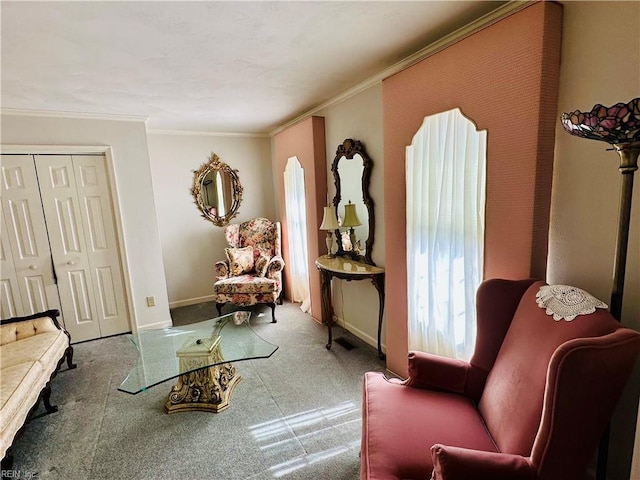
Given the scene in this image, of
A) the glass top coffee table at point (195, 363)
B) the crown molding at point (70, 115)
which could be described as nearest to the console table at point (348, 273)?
the glass top coffee table at point (195, 363)

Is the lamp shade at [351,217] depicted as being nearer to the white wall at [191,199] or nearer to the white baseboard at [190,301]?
the white wall at [191,199]

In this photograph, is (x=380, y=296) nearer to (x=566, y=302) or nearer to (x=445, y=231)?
(x=445, y=231)

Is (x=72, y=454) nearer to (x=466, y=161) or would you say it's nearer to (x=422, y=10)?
(x=466, y=161)

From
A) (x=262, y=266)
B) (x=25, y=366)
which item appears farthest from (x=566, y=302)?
(x=262, y=266)

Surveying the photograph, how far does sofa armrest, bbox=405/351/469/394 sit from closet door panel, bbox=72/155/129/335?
3.29 meters

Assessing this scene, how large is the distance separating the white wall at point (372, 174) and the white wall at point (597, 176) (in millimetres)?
1354

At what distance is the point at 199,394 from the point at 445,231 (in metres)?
1.99

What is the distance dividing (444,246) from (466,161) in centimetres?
52

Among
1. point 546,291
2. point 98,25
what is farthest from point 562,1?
point 98,25

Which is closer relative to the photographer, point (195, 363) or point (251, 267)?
point (195, 363)

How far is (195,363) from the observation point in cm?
209

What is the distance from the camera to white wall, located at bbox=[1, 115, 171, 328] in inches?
119

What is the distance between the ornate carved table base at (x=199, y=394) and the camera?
2.20m

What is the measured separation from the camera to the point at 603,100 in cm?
133
